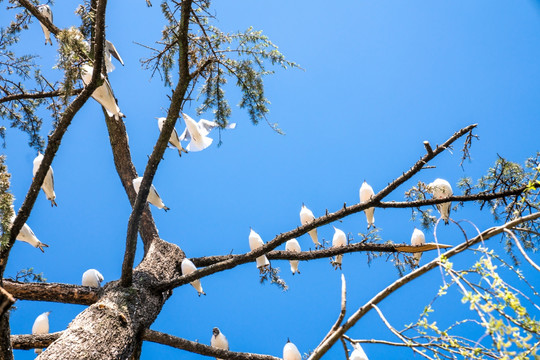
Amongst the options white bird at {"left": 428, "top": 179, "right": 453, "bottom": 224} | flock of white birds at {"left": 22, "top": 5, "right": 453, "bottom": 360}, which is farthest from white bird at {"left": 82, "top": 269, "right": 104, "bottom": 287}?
white bird at {"left": 428, "top": 179, "right": 453, "bottom": 224}

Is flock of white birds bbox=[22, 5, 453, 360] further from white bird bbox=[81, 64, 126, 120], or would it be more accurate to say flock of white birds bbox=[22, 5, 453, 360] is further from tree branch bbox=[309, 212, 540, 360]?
tree branch bbox=[309, 212, 540, 360]

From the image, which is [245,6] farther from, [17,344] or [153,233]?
[17,344]

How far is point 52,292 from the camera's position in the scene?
9.16ft

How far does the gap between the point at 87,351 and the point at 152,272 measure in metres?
0.97

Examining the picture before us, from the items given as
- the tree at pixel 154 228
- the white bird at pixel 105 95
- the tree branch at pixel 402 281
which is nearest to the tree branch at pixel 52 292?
the tree at pixel 154 228

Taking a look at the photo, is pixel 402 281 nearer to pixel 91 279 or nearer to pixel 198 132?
pixel 198 132

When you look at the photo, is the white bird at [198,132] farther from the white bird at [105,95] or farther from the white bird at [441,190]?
the white bird at [441,190]

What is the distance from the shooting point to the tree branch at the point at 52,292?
2.73 metres

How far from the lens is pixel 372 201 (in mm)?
2373

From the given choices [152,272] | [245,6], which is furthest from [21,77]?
[245,6]

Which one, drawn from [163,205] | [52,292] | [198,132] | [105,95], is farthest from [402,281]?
[163,205]

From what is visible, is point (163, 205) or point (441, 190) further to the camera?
point (163, 205)

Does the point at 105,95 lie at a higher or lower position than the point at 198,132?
lower

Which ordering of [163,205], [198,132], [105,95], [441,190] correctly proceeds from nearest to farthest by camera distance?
[105,95] → [441,190] → [198,132] → [163,205]
